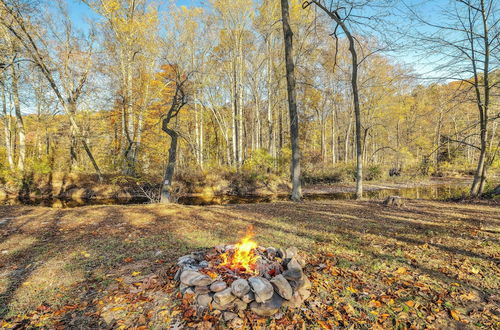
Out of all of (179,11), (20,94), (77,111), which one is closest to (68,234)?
(77,111)

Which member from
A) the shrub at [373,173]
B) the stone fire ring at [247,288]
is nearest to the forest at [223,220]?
the stone fire ring at [247,288]

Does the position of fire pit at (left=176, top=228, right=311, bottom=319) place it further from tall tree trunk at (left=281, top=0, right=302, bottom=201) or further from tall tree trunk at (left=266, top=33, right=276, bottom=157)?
tall tree trunk at (left=266, top=33, right=276, bottom=157)

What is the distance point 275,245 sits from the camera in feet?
14.8

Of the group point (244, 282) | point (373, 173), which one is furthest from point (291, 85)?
point (373, 173)

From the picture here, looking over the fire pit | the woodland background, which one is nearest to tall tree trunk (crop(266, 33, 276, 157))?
the woodland background

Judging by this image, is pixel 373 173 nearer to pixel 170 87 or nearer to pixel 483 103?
pixel 483 103

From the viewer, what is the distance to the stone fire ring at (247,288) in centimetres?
252

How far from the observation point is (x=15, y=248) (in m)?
4.42

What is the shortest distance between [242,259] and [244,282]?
51cm

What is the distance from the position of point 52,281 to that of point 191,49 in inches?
701

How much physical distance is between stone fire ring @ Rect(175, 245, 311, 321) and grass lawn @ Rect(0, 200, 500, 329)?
116mm

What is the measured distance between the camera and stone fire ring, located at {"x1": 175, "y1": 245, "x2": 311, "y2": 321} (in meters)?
2.52

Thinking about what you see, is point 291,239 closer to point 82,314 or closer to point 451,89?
point 82,314

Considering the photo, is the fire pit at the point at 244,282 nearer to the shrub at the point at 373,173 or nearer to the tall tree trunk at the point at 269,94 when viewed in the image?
the tall tree trunk at the point at 269,94
